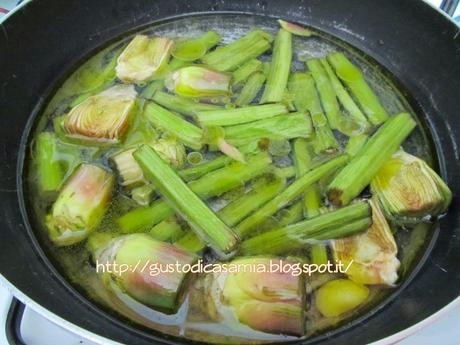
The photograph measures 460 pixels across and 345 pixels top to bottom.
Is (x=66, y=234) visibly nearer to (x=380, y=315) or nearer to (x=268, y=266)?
(x=268, y=266)

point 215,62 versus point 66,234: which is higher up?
point 215,62

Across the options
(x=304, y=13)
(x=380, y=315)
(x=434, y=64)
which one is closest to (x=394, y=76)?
(x=434, y=64)

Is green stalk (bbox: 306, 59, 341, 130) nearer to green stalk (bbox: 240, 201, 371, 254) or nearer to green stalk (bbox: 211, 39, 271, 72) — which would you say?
green stalk (bbox: 211, 39, 271, 72)

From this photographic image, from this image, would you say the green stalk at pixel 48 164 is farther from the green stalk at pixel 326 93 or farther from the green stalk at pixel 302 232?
the green stalk at pixel 326 93

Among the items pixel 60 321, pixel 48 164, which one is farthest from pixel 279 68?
pixel 60 321

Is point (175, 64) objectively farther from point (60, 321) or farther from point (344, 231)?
point (60, 321)
